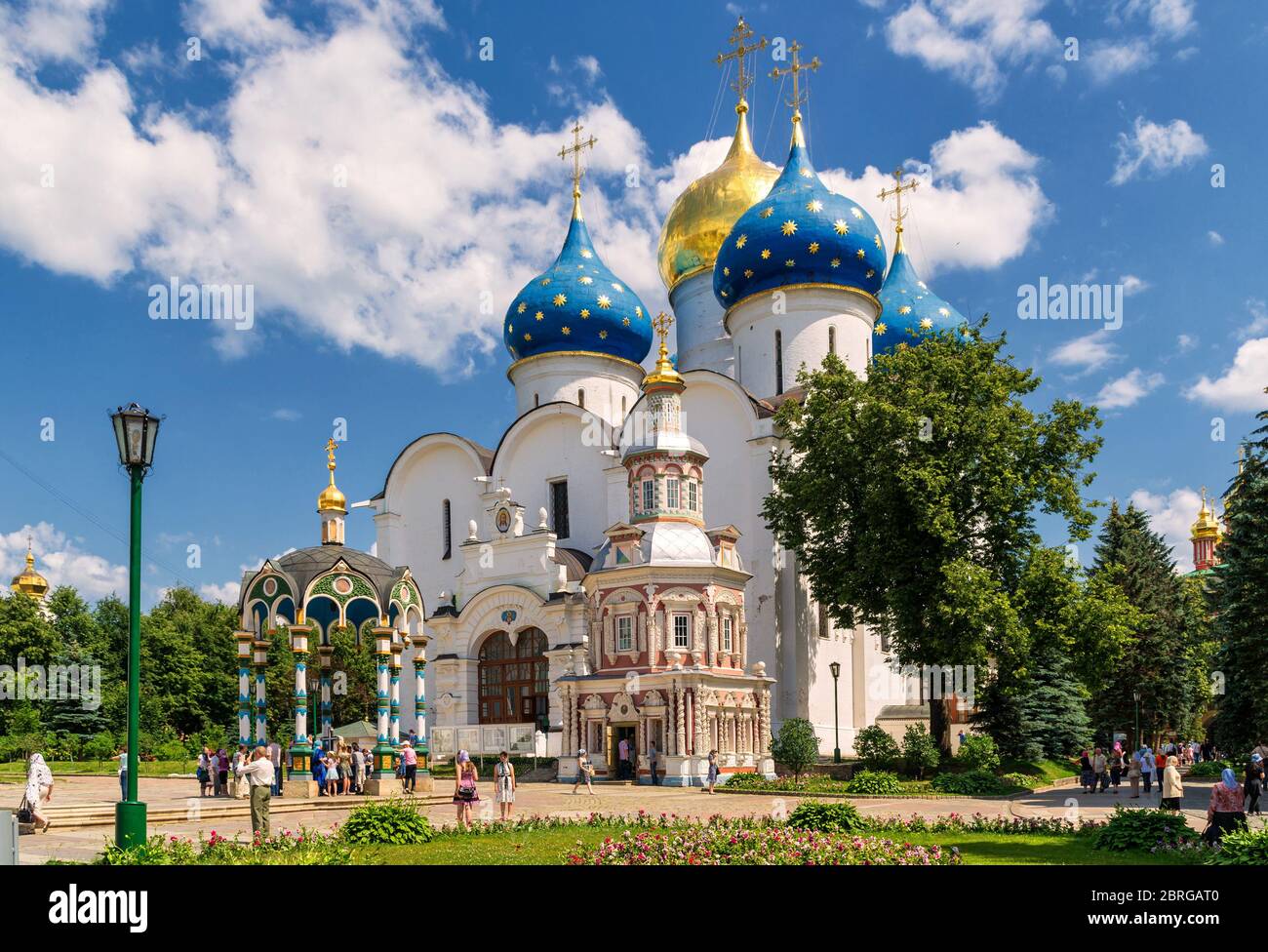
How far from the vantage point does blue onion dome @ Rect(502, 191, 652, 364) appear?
129ft

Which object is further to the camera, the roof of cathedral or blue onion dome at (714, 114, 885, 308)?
the roof of cathedral

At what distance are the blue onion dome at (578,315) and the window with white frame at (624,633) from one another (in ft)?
39.1

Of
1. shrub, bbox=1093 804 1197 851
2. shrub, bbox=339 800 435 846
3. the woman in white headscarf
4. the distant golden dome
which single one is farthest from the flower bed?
the distant golden dome

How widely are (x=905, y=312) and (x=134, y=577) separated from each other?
36.2 m

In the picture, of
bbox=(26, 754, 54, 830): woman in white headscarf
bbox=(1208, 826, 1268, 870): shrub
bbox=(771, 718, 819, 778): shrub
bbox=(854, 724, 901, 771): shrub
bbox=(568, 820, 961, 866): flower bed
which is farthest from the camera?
bbox=(771, 718, 819, 778): shrub

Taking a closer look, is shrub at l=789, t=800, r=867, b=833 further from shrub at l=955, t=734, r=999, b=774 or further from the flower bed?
shrub at l=955, t=734, r=999, b=774

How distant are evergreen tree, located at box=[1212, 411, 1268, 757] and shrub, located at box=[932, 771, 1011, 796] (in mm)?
5486

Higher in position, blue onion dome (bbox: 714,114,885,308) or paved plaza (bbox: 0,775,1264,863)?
blue onion dome (bbox: 714,114,885,308)

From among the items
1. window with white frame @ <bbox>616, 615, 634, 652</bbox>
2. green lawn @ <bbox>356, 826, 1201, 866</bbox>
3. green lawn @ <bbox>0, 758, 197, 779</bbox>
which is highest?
window with white frame @ <bbox>616, 615, 634, 652</bbox>

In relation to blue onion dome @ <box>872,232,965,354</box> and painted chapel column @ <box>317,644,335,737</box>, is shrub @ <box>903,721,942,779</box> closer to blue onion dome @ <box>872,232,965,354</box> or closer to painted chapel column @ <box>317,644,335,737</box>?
painted chapel column @ <box>317,644,335,737</box>

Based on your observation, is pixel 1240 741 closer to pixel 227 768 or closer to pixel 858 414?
pixel 858 414

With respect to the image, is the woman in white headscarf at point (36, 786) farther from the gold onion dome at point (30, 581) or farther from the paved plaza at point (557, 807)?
the gold onion dome at point (30, 581)

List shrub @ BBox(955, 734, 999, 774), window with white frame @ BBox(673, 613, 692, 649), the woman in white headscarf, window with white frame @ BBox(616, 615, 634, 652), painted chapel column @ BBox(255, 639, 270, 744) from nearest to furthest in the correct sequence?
the woman in white headscarf
painted chapel column @ BBox(255, 639, 270, 744)
shrub @ BBox(955, 734, 999, 774)
window with white frame @ BBox(673, 613, 692, 649)
window with white frame @ BBox(616, 615, 634, 652)

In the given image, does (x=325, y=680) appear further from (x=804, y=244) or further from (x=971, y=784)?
(x=804, y=244)
